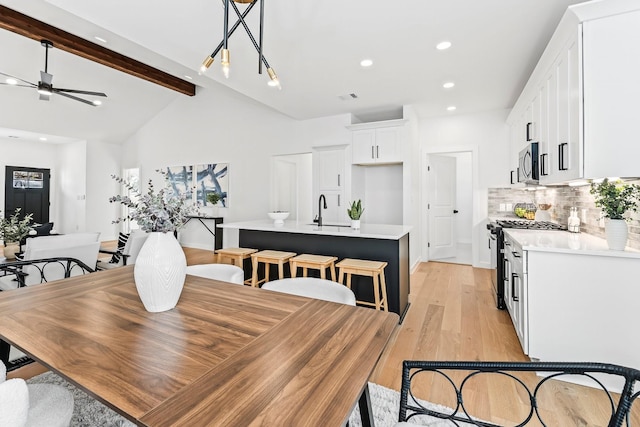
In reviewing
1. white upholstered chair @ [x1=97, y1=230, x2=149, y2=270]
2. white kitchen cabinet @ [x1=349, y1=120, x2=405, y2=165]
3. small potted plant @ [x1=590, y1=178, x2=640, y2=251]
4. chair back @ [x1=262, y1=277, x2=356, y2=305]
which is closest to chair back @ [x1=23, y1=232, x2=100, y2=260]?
white upholstered chair @ [x1=97, y1=230, x2=149, y2=270]

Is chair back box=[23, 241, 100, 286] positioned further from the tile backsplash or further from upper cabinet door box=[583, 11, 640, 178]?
the tile backsplash

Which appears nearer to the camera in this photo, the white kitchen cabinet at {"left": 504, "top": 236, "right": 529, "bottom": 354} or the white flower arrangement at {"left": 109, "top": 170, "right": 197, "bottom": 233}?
the white flower arrangement at {"left": 109, "top": 170, "right": 197, "bottom": 233}

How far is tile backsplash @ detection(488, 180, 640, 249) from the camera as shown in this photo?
212cm

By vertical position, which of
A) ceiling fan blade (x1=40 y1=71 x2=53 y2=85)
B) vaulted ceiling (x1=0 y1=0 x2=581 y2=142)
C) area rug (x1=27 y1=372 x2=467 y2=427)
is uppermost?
ceiling fan blade (x1=40 y1=71 x2=53 y2=85)

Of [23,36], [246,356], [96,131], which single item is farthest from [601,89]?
[96,131]

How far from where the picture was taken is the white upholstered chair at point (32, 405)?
2.17 ft

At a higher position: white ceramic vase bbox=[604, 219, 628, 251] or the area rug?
white ceramic vase bbox=[604, 219, 628, 251]

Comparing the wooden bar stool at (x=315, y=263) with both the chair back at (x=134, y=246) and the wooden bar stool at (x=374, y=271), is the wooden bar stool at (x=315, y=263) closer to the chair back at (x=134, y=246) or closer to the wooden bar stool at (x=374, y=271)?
the wooden bar stool at (x=374, y=271)

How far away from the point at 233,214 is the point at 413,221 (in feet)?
12.8

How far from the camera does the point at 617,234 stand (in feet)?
6.14

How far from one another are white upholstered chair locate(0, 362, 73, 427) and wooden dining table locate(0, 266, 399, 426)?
13 cm

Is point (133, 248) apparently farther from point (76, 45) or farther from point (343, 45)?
point (76, 45)

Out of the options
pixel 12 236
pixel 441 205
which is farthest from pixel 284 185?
pixel 12 236

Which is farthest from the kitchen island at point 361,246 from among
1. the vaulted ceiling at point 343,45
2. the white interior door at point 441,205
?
the white interior door at point 441,205
